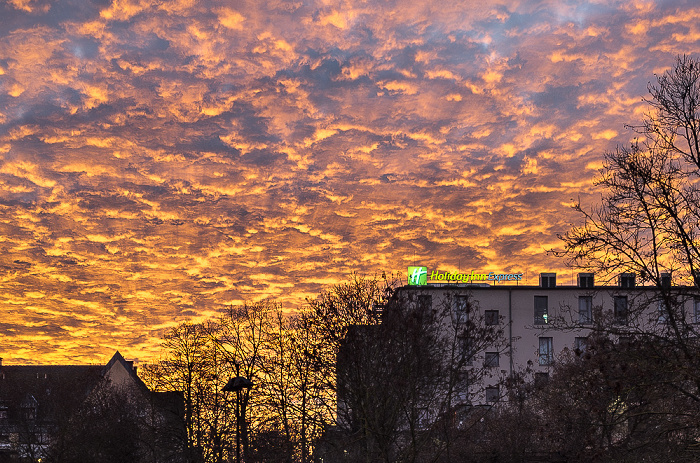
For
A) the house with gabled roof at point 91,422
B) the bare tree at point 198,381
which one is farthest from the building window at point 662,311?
the house with gabled roof at point 91,422

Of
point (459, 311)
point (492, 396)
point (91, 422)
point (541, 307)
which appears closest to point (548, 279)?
point (541, 307)

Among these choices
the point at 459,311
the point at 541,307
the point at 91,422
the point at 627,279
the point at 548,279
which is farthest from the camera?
the point at 548,279

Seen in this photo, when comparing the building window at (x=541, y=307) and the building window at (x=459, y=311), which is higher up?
the building window at (x=541, y=307)

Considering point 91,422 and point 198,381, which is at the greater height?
point 198,381

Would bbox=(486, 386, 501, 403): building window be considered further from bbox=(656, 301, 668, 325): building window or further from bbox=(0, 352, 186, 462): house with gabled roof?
bbox=(0, 352, 186, 462): house with gabled roof

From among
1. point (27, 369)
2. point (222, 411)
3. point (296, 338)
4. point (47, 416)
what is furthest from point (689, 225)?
point (27, 369)

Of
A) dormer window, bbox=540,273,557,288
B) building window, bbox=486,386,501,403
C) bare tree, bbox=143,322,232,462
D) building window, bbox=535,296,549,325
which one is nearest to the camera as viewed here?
building window, bbox=486,386,501,403

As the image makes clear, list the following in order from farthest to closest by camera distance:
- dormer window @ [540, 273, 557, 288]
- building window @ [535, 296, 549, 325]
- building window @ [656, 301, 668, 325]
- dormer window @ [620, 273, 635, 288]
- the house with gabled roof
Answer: dormer window @ [540, 273, 557, 288] < building window @ [535, 296, 549, 325] < the house with gabled roof < dormer window @ [620, 273, 635, 288] < building window @ [656, 301, 668, 325]

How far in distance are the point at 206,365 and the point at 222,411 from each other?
4.19m

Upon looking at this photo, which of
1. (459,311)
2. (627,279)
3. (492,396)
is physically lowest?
(492,396)

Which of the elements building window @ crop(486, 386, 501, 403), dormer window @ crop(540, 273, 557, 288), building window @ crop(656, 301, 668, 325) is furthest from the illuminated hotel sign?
building window @ crop(656, 301, 668, 325)

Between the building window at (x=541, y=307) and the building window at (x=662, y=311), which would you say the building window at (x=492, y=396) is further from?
the building window at (x=541, y=307)

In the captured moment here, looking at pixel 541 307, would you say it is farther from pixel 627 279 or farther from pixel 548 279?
pixel 627 279

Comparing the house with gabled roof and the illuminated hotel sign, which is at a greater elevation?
the illuminated hotel sign
